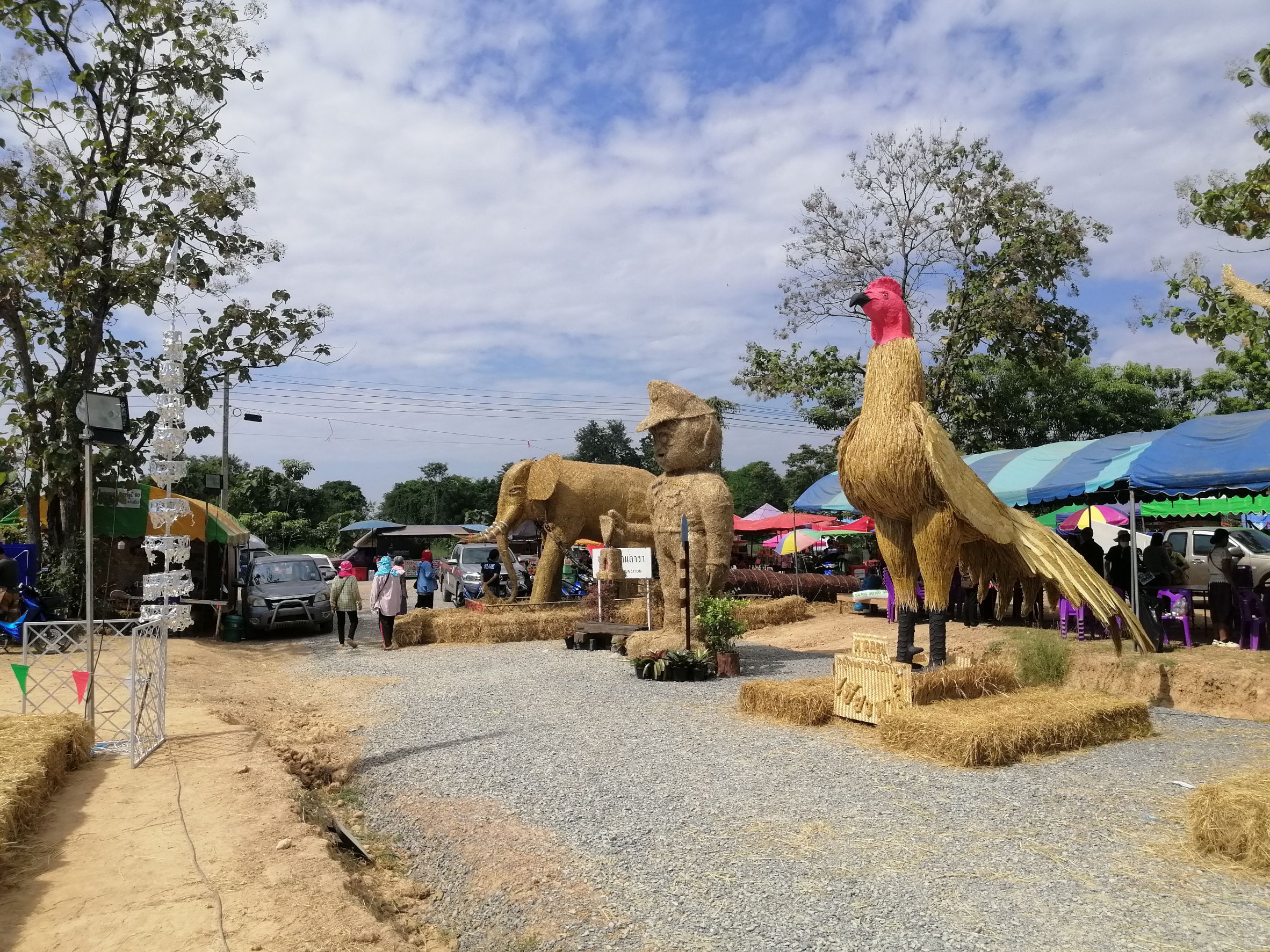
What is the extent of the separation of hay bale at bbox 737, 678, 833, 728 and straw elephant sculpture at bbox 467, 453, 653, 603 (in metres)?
6.76

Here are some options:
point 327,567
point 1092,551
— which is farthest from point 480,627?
point 327,567

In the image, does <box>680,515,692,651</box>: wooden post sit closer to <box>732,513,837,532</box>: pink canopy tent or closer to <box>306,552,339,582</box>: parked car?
<box>732,513,837,532</box>: pink canopy tent

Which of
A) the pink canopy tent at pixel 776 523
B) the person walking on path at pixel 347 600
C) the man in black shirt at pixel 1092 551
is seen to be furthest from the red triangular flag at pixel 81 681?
the pink canopy tent at pixel 776 523

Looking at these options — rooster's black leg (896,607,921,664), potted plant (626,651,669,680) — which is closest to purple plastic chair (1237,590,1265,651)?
rooster's black leg (896,607,921,664)

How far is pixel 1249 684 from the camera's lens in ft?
24.2

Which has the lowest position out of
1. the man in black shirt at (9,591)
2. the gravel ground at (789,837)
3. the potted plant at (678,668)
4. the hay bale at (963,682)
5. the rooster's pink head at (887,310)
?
the gravel ground at (789,837)

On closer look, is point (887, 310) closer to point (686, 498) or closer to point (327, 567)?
point (686, 498)

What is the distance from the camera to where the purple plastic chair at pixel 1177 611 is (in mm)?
9570

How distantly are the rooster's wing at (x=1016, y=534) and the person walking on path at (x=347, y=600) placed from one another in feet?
29.2

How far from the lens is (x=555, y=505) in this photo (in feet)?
46.9

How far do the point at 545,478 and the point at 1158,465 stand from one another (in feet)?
28.0

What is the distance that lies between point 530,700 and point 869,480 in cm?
385

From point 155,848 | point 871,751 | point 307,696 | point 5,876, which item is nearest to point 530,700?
point 307,696

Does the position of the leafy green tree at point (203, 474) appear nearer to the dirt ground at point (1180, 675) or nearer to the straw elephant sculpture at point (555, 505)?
the straw elephant sculpture at point (555, 505)
